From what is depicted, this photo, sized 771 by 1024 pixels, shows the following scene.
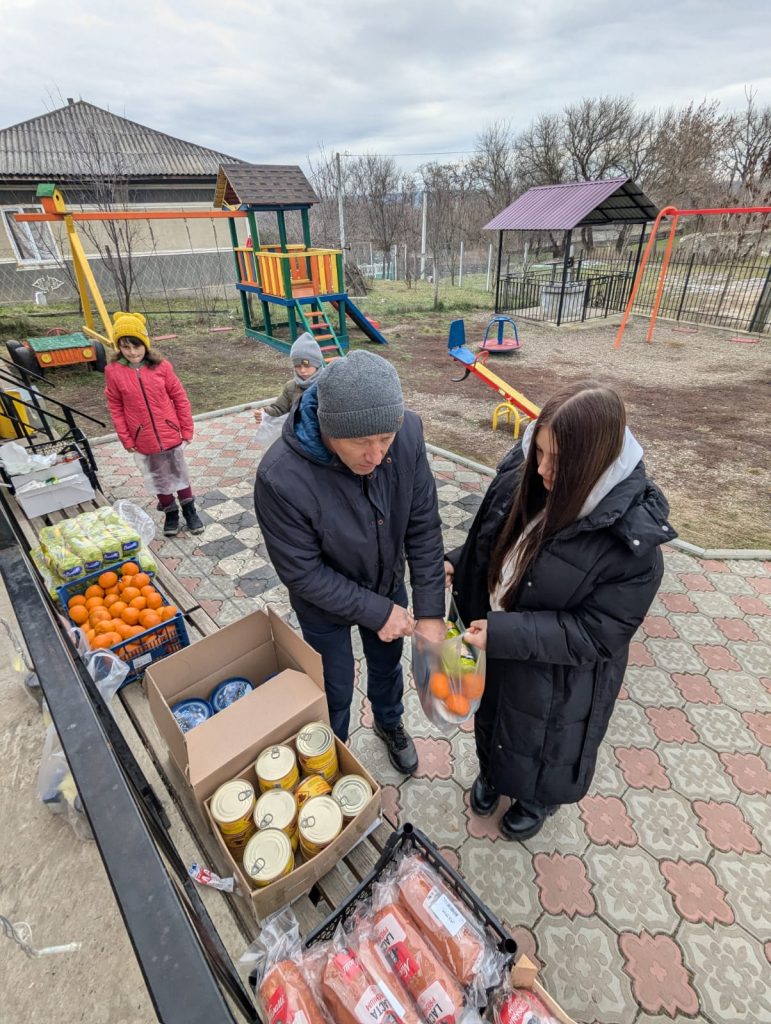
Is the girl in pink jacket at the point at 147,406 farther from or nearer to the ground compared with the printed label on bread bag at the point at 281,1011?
farther from the ground

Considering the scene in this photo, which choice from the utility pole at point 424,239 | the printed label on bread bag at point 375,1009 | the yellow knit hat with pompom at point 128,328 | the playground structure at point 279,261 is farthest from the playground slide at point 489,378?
the utility pole at point 424,239

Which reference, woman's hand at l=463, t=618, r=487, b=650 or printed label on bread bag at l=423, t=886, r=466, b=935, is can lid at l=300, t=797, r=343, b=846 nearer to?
printed label on bread bag at l=423, t=886, r=466, b=935

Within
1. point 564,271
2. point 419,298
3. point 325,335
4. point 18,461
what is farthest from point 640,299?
point 18,461

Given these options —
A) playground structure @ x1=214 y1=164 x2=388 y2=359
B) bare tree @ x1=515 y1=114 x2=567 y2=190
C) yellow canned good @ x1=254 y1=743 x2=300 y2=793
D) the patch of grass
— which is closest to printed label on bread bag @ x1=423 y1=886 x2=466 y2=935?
yellow canned good @ x1=254 y1=743 x2=300 y2=793

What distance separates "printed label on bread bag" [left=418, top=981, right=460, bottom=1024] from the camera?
1.12 meters

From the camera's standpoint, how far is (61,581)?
8.54ft

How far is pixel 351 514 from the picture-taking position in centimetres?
178

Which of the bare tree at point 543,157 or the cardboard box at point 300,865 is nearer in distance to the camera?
the cardboard box at point 300,865

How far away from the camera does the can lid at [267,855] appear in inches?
53.1

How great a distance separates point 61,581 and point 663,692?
3.46m

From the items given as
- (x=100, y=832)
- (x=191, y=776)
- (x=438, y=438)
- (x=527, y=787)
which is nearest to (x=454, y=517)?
(x=438, y=438)

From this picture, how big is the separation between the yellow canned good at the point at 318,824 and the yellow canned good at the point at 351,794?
4cm

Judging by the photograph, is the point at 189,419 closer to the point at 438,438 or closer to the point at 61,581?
the point at 61,581

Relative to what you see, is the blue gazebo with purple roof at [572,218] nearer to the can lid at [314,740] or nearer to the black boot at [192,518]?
the black boot at [192,518]
